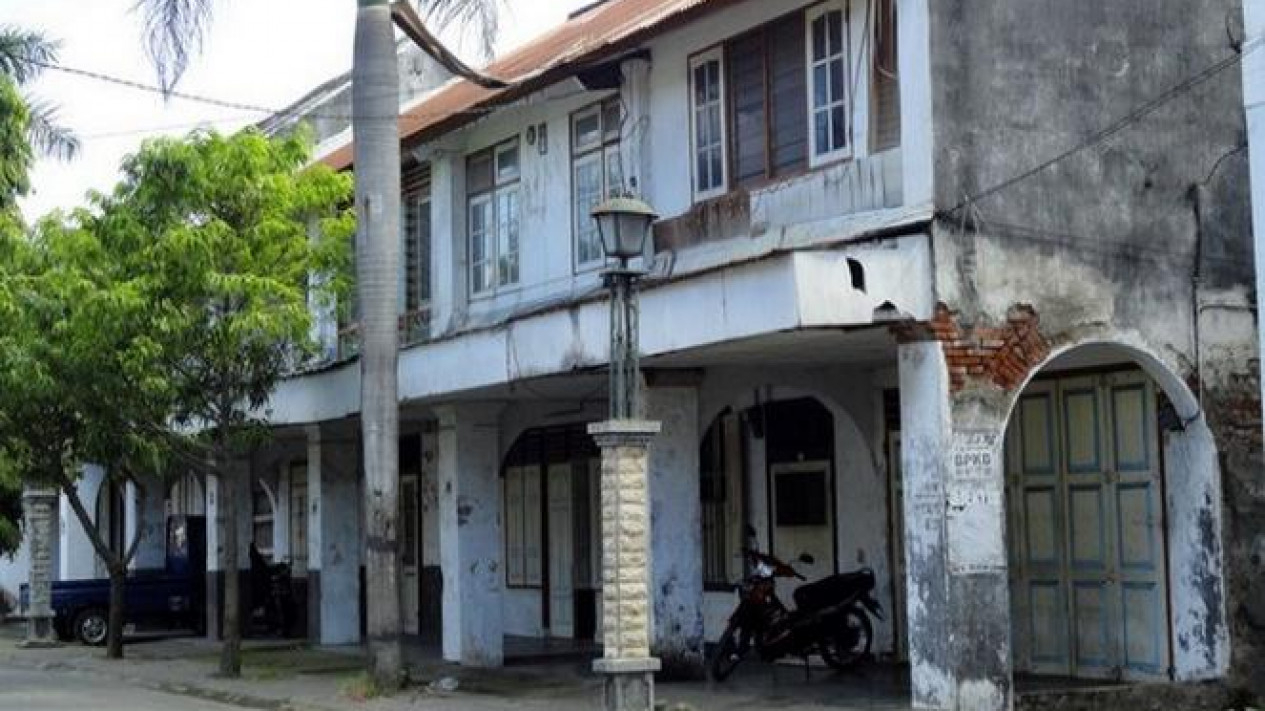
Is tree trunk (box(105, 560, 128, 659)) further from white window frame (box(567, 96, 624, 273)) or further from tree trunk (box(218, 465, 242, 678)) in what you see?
white window frame (box(567, 96, 624, 273))

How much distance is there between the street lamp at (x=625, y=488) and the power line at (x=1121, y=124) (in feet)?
8.26

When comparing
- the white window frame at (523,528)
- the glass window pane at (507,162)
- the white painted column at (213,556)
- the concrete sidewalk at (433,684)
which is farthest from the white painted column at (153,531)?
the glass window pane at (507,162)

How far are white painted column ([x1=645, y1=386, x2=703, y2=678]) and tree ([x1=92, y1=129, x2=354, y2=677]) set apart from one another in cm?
519

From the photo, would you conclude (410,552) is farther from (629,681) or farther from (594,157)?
(629,681)

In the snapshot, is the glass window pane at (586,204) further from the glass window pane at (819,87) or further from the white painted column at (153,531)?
the white painted column at (153,531)

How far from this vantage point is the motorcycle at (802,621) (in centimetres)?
1725

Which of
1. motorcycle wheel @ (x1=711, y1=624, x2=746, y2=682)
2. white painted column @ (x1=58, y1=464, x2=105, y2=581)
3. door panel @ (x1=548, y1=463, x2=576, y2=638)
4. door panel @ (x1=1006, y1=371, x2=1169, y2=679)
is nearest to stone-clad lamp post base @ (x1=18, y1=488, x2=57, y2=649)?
white painted column @ (x1=58, y1=464, x2=105, y2=581)

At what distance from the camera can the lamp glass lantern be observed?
44.8 ft

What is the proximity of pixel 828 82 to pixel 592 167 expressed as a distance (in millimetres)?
4230

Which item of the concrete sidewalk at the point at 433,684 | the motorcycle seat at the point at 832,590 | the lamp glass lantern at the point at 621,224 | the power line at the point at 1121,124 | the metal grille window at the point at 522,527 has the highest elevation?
the power line at the point at 1121,124

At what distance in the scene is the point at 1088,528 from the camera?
16484 millimetres

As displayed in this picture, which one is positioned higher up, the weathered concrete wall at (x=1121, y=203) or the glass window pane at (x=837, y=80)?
the glass window pane at (x=837, y=80)

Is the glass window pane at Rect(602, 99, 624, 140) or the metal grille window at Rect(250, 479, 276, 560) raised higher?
the glass window pane at Rect(602, 99, 624, 140)

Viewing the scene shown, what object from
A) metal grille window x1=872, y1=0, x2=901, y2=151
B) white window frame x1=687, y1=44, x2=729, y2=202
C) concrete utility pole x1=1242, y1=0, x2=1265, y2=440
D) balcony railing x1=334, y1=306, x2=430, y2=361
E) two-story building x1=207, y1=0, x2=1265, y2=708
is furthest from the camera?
balcony railing x1=334, y1=306, x2=430, y2=361
